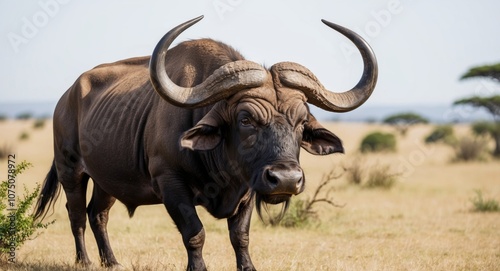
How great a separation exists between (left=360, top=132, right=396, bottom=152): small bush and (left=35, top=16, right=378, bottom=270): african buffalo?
2924 cm

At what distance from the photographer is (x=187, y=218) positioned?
5961mm

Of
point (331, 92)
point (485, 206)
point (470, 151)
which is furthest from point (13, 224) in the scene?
point (470, 151)

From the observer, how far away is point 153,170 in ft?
20.1

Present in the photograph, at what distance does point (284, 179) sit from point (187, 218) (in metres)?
1.25

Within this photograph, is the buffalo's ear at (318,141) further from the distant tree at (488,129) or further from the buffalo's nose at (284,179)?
the distant tree at (488,129)

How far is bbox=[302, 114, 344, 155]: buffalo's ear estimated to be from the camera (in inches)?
229

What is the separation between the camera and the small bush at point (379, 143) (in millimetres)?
36000

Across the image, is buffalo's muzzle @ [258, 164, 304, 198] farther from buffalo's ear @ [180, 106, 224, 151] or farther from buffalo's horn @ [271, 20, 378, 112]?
buffalo's horn @ [271, 20, 378, 112]

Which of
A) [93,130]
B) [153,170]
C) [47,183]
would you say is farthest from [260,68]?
[47,183]

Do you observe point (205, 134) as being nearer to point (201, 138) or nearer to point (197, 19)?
point (201, 138)

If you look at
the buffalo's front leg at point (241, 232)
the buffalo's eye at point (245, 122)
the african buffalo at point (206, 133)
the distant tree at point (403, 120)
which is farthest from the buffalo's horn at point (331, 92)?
the distant tree at point (403, 120)

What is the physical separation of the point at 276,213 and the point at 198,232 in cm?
492

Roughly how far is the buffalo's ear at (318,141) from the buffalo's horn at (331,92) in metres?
0.19

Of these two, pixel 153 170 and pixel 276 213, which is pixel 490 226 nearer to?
pixel 276 213
